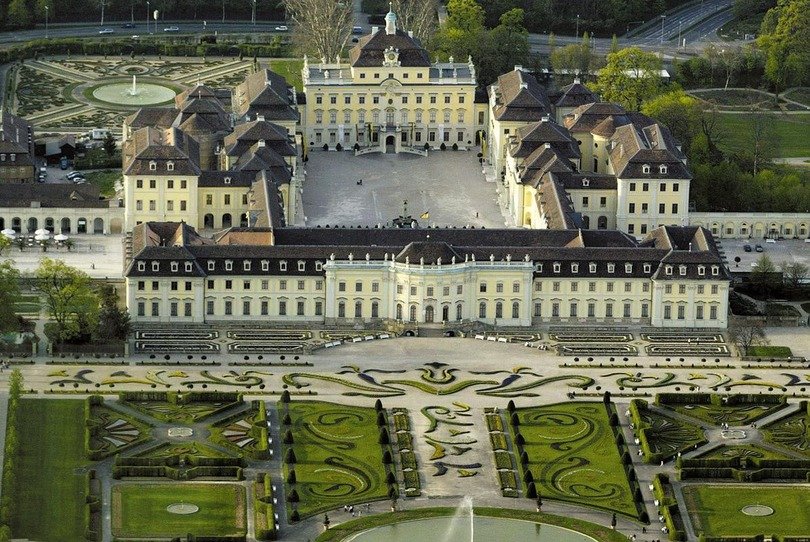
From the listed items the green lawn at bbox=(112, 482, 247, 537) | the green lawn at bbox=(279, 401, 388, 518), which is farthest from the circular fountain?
the green lawn at bbox=(112, 482, 247, 537)

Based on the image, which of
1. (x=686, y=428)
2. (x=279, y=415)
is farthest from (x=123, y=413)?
(x=686, y=428)

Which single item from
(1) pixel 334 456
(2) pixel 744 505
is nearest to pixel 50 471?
(1) pixel 334 456

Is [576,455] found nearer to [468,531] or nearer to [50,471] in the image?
[468,531]

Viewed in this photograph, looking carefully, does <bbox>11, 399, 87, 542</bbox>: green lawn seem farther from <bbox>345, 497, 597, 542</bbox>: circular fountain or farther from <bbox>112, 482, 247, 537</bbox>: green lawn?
<bbox>345, 497, 597, 542</bbox>: circular fountain

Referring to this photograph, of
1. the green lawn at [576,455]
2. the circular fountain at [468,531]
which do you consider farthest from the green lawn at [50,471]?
the green lawn at [576,455]

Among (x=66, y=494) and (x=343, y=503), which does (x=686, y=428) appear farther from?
(x=66, y=494)
